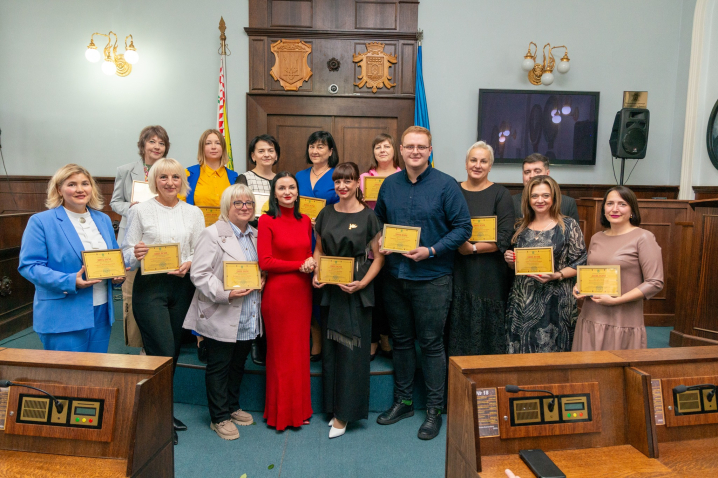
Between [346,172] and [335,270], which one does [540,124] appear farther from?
[335,270]

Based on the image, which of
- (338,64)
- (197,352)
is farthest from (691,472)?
(338,64)

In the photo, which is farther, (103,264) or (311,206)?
(311,206)

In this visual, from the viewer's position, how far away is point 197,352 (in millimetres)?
3191

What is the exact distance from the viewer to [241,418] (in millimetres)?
2715

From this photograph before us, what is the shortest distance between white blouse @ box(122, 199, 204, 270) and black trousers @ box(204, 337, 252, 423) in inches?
22.5

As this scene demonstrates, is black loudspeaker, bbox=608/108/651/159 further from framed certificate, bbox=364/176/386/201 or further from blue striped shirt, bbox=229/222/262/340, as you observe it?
blue striped shirt, bbox=229/222/262/340

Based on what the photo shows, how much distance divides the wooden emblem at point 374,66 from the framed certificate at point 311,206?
293 cm

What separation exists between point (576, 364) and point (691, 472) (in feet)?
1.33

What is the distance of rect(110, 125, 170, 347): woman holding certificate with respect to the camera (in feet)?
9.62

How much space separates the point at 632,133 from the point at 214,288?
15.6ft

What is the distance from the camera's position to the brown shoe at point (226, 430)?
2541 mm

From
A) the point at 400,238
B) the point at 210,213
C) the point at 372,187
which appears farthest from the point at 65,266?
the point at 372,187

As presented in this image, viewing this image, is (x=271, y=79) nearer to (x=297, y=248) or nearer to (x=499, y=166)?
(x=499, y=166)

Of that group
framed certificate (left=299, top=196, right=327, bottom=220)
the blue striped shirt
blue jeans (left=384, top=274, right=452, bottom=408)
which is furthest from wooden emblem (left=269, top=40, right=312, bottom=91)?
blue jeans (left=384, top=274, right=452, bottom=408)
